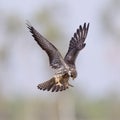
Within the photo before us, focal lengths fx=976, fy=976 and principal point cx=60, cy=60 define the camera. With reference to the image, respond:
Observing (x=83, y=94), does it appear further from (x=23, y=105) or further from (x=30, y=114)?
(x=30, y=114)

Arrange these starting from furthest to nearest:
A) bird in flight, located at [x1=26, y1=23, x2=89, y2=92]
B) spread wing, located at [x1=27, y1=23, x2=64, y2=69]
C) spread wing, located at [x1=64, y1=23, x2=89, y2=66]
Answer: spread wing, located at [x1=64, y1=23, x2=89, y2=66] < spread wing, located at [x1=27, y1=23, x2=64, y2=69] < bird in flight, located at [x1=26, y1=23, x2=89, y2=92]

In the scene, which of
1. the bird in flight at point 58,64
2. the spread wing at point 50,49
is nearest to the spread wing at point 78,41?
the bird in flight at point 58,64

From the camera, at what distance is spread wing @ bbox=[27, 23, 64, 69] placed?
13.7 m

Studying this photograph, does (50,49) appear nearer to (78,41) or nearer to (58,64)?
(58,64)

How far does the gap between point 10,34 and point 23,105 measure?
555 cm

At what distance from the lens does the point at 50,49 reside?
14.0m

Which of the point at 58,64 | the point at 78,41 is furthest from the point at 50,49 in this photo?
the point at 78,41

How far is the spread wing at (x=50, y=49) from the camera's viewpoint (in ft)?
44.8

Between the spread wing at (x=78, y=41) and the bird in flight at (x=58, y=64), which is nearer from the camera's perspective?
the bird in flight at (x=58, y=64)

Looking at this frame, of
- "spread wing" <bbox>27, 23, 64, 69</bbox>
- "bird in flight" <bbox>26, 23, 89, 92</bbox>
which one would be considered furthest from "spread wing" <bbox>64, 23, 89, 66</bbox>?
"spread wing" <bbox>27, 23, 64, 69</bbox>

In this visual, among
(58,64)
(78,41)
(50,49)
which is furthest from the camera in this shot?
(78,41)

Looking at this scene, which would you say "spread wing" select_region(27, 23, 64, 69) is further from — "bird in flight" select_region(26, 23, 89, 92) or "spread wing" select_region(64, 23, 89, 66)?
"spread wing" select_region(64, 23, 89, 66)

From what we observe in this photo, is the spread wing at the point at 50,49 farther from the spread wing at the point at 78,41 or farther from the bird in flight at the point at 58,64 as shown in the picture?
the spread wing at the point at 78,41

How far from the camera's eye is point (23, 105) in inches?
2135
